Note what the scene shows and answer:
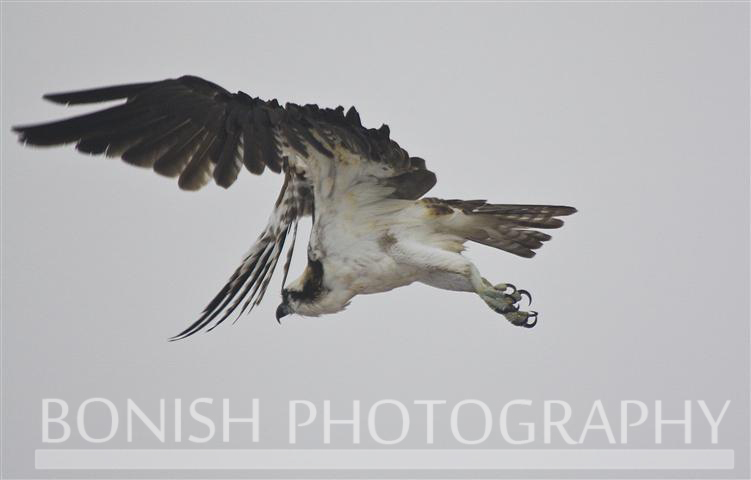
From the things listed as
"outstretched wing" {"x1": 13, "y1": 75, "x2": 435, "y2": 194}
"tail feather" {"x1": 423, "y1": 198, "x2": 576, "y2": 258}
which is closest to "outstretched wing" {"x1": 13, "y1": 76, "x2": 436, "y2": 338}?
"outstretched wing" {"x1": 13, "y1": 75, "x2": 435, "y2": 194}

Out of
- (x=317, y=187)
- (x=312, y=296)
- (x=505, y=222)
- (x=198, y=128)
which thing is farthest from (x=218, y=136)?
(x=505, y=222)

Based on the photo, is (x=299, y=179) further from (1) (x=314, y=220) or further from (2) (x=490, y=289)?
(2) (x=490, y=289)

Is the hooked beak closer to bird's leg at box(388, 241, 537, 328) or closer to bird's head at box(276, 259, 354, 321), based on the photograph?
bird's head at box(276, 259, 354, 321)

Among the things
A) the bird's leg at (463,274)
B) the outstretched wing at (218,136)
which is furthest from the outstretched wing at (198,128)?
the bird's leg at (463,274)

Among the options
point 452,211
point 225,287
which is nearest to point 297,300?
point 225,287

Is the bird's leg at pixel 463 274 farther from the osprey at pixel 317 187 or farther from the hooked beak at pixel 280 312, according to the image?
the hooked beak at pixel 280 312

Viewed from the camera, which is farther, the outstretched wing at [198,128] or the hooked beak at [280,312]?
the hooked beak at [280,312]

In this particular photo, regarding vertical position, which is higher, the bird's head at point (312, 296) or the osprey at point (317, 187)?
the osprey at point (317, 187)

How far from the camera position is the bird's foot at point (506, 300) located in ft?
37.4

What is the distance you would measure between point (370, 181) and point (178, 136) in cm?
154

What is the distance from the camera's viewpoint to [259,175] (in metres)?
10.4

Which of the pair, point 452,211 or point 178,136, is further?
point 452,211

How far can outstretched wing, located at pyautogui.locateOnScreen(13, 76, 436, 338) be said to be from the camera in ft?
34.4

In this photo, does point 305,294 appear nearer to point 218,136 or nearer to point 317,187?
point 317,187
